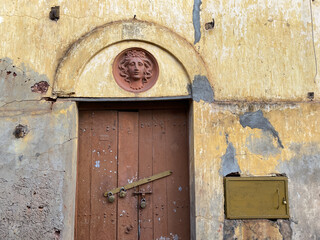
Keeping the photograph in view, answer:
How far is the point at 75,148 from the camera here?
14.8 feet

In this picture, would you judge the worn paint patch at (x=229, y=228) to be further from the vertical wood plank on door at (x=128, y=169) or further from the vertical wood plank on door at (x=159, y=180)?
the vertical wood plank on door at (x=128, y=169)

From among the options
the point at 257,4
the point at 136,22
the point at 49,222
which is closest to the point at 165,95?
the point at 136,22

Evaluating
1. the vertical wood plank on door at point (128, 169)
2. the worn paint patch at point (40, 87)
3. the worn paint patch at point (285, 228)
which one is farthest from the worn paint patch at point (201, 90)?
the worn paint patch at point (40, 87)

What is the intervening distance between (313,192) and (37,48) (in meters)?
3.76

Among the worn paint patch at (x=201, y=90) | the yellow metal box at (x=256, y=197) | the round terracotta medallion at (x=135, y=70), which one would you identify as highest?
the round terracotta medallion at (x=135, y=70)

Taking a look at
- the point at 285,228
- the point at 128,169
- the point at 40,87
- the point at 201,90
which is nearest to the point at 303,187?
the point at 285,228

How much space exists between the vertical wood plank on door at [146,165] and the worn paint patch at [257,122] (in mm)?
1168

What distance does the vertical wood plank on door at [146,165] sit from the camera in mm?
4559

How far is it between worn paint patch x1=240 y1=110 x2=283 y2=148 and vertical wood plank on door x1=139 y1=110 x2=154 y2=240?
117cm

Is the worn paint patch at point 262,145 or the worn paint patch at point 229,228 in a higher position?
the worn paint patch at point 262,145

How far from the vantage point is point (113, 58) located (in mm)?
4668

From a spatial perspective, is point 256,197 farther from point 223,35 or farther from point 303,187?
point 223,35

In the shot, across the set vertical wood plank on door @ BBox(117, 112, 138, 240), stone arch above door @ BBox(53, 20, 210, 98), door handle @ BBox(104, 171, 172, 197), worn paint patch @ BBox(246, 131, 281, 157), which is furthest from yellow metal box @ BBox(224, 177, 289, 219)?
stone arch above door @ BBox(53, 20, 210, 98)

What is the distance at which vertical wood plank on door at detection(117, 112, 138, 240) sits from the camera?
455cm
